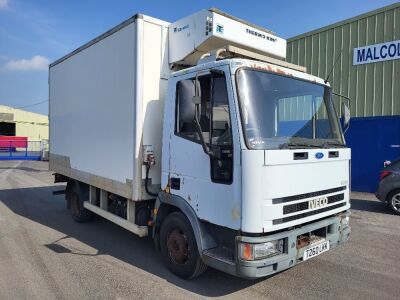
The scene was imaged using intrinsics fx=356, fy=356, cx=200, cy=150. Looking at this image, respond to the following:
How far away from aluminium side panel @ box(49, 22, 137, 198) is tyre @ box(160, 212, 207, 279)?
0.87 meters

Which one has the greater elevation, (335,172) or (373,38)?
(373,38)

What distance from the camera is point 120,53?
550cm

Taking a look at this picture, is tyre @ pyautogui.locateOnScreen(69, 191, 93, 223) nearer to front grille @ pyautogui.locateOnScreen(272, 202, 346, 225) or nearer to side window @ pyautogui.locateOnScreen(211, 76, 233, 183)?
side window @ pyautogui.locateOnScreen(211, 76, 233, 183)

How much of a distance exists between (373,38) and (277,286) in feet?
40.3

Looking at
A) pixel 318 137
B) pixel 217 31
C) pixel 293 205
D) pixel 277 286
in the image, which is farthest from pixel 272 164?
pixel 217 31

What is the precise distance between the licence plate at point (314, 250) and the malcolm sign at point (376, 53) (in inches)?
444

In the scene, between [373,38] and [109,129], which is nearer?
[109,129]

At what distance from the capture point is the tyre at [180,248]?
4426mm

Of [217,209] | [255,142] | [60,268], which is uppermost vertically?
[255,142]

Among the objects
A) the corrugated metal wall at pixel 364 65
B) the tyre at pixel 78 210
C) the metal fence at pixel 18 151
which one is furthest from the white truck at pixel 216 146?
the metal fence at pixel 18 151

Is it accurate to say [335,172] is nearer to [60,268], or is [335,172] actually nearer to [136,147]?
[136,147]

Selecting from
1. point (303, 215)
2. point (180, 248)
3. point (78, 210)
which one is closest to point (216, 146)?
point (303, 215)

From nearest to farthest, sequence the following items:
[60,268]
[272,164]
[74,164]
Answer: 1. [272,164]
2. [60,268]
3. [74,164]

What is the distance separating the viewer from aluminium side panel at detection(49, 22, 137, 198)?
5.32m
